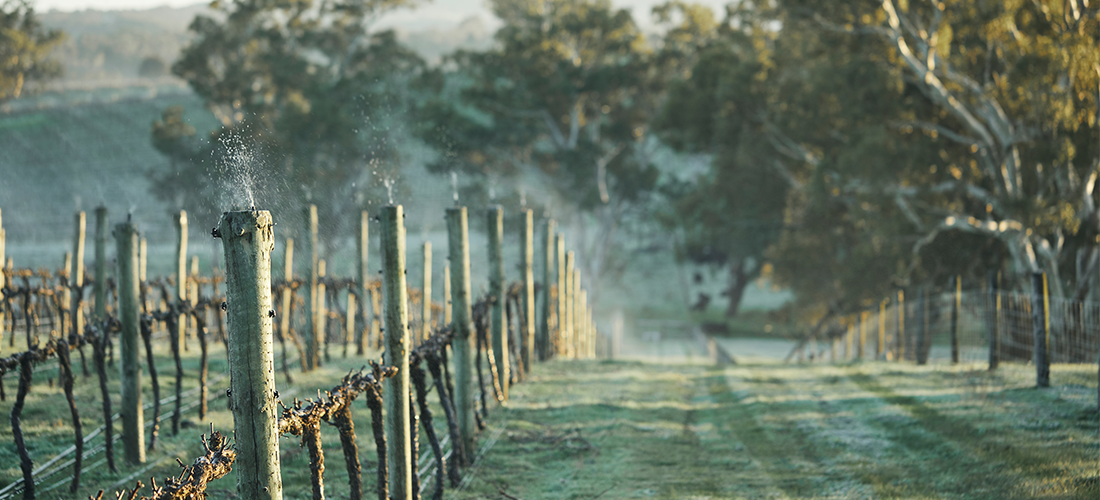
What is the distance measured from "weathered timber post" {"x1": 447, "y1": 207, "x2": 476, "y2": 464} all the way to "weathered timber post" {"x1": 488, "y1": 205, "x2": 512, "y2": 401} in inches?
70.2

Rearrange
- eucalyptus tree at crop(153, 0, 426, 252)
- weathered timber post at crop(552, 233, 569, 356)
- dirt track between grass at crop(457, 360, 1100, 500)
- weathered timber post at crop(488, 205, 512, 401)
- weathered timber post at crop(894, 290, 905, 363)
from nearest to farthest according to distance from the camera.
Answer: dirt track between grass at crop(457, 360, 1100, 500)
weathered timber post at crop(488, 205, 512, 401)
weathered timber post at crop(552, 233, 569, 356)
weathered timber post at crop(894, 290, 905, 363)
eucalyptus tree at crop(153, 0, 426, 252)

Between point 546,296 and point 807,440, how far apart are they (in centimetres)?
678

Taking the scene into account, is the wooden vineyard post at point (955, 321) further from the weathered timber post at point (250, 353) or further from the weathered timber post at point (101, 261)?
the weathered timber post at point (250, 353)

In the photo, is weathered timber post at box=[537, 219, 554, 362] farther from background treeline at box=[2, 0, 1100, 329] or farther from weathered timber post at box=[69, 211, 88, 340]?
weathered timber post at box=[69, 211, 88, 340]

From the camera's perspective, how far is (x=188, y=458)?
27.6ft

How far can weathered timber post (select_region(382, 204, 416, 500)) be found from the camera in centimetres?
668

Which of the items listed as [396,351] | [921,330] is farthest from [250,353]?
[921,330]

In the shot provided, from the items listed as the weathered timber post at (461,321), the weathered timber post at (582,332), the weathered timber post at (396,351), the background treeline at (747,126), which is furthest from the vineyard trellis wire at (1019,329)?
the weathered timber post at (396,351)

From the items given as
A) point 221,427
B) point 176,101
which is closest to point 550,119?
point 221,427

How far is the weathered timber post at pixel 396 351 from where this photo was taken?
21.9 ft

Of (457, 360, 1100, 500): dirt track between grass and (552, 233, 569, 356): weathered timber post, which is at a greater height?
(552, 233, 569, 356): weathered timber post

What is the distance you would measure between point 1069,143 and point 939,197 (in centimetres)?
635

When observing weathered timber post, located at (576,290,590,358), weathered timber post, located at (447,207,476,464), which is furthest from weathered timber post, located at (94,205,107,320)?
weathered timber post, located at (576,290,590,358)

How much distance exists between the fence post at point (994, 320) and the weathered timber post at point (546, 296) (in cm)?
682
